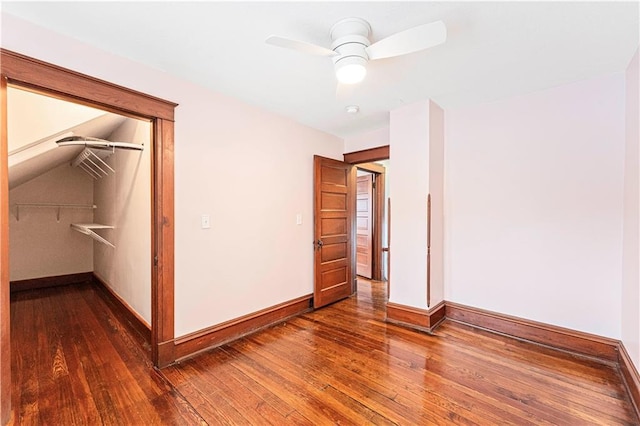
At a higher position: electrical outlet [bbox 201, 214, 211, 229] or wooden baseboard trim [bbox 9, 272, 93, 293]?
electrical outlet [bbox 201, 214, 211, 229]

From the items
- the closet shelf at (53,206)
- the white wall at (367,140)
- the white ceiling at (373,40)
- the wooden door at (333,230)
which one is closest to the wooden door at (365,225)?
the wooden door at (333,230)

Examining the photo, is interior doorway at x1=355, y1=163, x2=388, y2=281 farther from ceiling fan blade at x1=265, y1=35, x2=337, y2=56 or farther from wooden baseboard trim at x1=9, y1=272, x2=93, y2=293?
wooden baseboard trim at x1=9, y1=272, x2=93, y2=293

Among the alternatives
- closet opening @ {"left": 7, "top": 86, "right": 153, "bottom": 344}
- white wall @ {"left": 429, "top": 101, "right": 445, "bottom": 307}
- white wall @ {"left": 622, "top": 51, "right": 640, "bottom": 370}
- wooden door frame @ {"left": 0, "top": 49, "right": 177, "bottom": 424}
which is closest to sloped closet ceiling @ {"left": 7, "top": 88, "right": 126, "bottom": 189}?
closet opening @ {"left": 7, "top": 86, "right": 153, "bottom": 344}

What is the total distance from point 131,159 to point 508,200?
4.14 meters

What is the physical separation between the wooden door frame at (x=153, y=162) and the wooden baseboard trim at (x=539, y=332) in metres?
2.91

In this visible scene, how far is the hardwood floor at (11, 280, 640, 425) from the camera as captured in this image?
170cm

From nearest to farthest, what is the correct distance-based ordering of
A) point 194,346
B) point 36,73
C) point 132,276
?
point 36,73 → point 194,346 → point 132,276

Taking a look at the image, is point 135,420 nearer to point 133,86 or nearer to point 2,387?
point 2,387

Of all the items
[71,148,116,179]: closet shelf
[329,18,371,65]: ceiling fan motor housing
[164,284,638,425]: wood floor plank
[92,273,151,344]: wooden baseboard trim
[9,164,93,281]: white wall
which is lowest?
[164,284,638,425]: wood floor plank

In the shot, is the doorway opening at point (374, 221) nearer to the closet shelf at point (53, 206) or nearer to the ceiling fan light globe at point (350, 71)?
the ceiling fan light globe at point (350, 71)

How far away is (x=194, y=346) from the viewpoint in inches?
95.9

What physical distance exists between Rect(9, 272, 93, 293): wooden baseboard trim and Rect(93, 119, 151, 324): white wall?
3.15 feet

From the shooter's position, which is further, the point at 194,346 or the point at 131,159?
the point at 131,159

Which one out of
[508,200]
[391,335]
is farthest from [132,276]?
[508,200]
